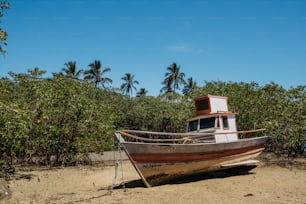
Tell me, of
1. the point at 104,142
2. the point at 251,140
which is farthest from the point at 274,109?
the point at 104,142

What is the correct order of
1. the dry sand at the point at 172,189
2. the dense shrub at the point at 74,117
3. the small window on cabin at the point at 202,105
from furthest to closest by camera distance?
the dense shrub at the point at 74,117
the small window on cabin at the point at 202,105
the dry sand at the point at 172,189

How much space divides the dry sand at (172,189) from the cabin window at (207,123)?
2061 mm

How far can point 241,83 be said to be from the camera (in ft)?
68.0

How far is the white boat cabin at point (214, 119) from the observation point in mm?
11102

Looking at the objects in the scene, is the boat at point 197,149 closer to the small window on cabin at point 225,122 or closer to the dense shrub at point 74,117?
the small window on cabin at point 225,122

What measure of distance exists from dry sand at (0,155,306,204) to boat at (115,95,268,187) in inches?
20.0

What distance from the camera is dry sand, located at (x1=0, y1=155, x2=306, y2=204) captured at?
7.55 m

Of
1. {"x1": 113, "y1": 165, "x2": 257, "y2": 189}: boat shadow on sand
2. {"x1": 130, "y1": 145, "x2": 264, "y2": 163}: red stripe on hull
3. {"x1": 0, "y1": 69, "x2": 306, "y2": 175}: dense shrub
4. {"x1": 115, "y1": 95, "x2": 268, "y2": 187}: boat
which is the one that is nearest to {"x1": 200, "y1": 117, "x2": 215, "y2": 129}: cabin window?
{"x1": 115, "y1": 95, "x2": 268, "y2": 187}: boat

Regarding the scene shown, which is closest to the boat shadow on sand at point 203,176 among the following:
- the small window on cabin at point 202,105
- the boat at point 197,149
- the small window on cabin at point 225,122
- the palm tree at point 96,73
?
the boat at point 197,149

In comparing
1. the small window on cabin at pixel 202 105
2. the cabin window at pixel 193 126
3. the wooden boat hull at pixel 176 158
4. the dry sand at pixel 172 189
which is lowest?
the dry sand at pixel 172 189

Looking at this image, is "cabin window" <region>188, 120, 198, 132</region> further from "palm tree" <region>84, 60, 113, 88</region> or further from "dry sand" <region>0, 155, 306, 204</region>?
"palm tree" <region>84, 60, 113, 88</region>

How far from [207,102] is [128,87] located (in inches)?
1488

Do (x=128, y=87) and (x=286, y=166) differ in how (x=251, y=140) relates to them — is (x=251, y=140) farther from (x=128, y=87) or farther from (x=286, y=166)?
(x=128, y=87)

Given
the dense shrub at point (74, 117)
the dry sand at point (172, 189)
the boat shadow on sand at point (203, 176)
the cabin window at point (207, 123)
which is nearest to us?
the dry sand at point (172, 189)
